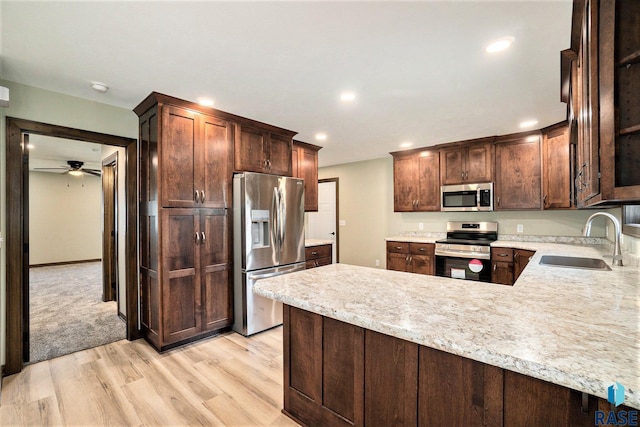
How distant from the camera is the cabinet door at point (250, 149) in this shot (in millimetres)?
3271

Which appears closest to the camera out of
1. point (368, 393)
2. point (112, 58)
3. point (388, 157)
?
point (368, 393)

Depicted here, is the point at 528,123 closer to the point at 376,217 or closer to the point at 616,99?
the point at 376,217

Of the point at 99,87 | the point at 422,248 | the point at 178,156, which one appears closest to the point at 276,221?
the point at 178,156

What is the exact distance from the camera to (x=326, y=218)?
6512 millimetres

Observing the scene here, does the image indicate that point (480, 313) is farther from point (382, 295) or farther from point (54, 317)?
point (54, 317)

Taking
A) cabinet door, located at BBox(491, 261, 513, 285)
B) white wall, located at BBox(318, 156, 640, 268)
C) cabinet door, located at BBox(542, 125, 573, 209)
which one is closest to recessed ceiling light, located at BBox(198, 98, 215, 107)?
white wall, located at BBox(318, 156, 640, 268)

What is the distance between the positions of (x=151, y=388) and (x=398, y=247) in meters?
3.60

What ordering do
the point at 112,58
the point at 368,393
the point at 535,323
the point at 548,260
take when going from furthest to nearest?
the point at 548,260
the point at 112,58
the point at 368,393
the point at 535,323

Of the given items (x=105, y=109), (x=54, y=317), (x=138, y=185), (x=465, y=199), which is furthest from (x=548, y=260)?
(x=54, y=317)

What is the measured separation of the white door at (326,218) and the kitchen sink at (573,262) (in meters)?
3.99

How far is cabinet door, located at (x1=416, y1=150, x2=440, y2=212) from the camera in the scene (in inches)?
182

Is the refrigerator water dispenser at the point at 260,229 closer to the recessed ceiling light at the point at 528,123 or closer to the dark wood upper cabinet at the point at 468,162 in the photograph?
the dark wood upper cabinet at the point at 468,162

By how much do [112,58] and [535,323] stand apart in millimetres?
2868

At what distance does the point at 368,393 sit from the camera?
1.34 metres
